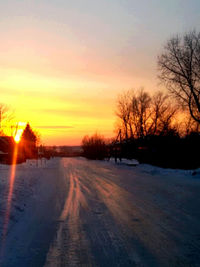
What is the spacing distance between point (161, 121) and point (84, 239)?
50.5 m

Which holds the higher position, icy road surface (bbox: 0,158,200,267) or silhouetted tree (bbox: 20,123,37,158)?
silhouetted tree (bbox: 20,123,37,158)

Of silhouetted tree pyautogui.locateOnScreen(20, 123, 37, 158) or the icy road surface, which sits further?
silhouetted tree pyautogui.locateOnScreen(20, 123, 37, 158)

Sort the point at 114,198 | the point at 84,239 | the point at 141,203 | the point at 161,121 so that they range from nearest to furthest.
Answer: the point at 84,239
the point at 141,203
the point at 114,198
the point at 161,121

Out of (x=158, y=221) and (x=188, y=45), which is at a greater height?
(x=188, y=45)

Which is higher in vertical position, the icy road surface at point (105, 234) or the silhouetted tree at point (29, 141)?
the silhouetted tree at point (29, 141)

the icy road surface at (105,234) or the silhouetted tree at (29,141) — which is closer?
the icy road surface at (105,234)

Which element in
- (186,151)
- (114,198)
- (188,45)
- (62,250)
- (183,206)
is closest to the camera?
(62,250)

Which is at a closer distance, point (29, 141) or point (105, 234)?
point (105, 234)

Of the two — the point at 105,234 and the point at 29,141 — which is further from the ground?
the point at 29,141

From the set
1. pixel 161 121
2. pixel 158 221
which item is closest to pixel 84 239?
pixel 158 221

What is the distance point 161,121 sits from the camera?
182ft

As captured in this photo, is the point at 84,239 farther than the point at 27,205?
No

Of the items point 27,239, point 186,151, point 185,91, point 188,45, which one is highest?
point 188,45

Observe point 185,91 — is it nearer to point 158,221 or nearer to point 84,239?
point 158,221
